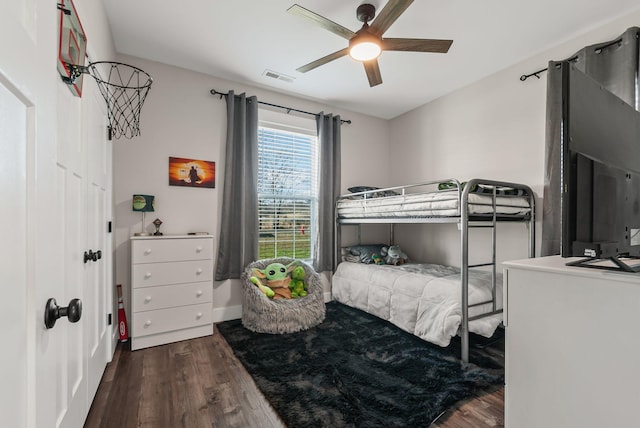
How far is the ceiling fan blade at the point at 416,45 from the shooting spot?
1.98 meters

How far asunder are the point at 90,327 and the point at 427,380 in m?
2.04

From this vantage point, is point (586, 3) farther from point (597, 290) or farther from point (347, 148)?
point (347, 148)

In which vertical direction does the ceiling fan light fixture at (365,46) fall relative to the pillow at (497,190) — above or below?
above

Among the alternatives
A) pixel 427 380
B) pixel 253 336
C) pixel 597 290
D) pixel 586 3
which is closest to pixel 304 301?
pixel 253 336

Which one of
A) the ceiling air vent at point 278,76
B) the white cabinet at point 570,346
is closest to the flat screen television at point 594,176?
the white cabinet at point 570,346

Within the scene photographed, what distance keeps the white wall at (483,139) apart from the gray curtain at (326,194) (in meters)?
1.07

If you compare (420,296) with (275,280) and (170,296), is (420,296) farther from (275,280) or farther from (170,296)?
(170,296)

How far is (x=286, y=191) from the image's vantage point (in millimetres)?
3553

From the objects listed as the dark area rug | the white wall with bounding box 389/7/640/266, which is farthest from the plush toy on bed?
the dark area rug

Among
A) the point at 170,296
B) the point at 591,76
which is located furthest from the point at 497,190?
the point at 170,296

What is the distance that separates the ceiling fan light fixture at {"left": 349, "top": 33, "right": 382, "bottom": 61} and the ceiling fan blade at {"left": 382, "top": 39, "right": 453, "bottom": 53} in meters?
0.06

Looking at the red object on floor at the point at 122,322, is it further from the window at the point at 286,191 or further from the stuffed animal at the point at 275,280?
the window at the point at 286,191

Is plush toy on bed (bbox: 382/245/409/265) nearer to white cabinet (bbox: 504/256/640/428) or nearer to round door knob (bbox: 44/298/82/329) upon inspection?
white cabinet (bbox: 504/256/640/428)

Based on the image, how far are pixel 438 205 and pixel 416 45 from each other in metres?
1.23
